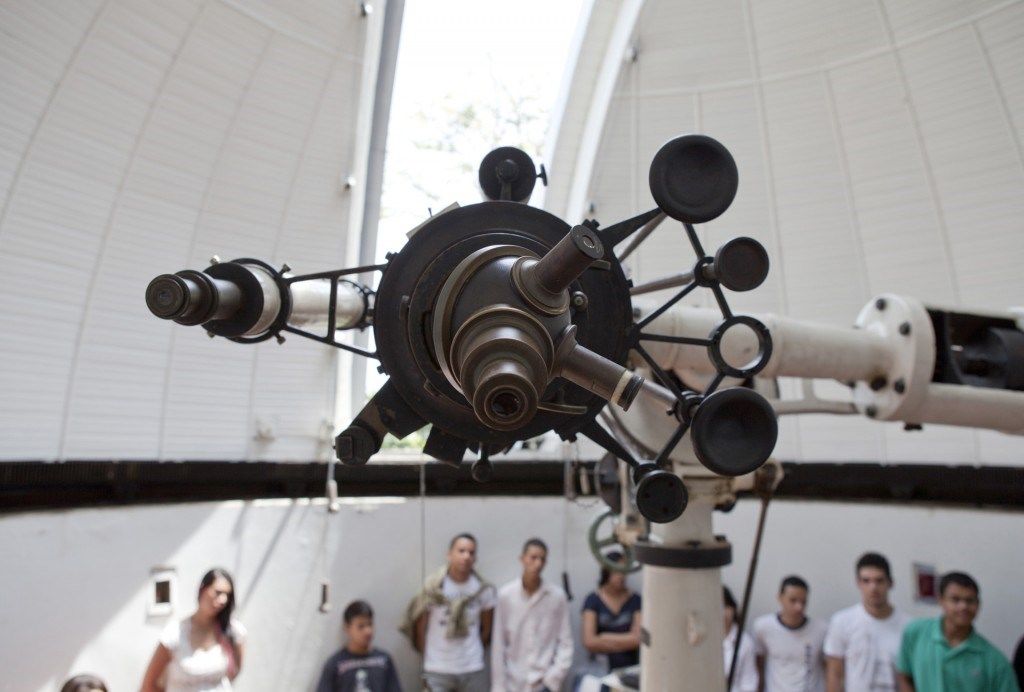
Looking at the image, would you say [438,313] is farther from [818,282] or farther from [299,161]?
[818,282]

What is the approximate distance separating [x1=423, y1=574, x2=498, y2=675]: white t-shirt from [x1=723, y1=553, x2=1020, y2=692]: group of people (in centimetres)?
211

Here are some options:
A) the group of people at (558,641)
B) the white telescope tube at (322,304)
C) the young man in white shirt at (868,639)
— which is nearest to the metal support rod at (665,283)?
the white telescope tube at (322,304)

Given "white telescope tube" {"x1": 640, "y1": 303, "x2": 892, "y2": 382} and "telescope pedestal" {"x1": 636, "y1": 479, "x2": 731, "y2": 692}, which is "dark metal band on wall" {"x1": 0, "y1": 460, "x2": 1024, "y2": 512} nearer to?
"telescope pedestal" {"x1": 636, "y1": 479, "x2": 731, "y2": 692}

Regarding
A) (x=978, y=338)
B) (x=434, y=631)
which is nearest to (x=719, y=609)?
(x=978, y=338)

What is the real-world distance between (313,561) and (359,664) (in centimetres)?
96

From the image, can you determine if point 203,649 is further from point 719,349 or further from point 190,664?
point 719,349

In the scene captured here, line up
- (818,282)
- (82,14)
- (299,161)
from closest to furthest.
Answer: (82,14) → (299,161) → (818,282)

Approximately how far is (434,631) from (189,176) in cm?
420

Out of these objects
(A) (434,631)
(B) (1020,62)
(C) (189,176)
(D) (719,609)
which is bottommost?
(A) (434,631)

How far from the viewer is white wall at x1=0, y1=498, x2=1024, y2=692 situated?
541cm

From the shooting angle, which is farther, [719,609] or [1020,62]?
[1020,62]

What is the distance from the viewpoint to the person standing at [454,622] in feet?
21.9

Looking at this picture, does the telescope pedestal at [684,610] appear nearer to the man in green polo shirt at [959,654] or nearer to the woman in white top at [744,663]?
the man in green polo shirt at [959,654]

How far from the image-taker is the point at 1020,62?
19.2ft
